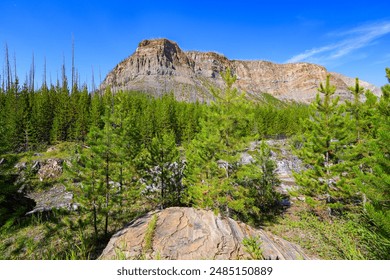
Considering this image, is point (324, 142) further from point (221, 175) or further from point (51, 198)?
point (51, 198)

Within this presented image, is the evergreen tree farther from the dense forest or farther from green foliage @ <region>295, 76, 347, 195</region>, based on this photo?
green foliage @ <region>295, 76, 347, 195</region>

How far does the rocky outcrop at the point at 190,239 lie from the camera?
7.26m

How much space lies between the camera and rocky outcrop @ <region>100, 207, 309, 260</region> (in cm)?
726

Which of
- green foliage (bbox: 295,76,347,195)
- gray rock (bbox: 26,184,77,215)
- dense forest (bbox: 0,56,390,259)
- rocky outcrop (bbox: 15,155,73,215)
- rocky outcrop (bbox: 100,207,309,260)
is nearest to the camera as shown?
rocky outcrop (bbox: 100,207,309,260)

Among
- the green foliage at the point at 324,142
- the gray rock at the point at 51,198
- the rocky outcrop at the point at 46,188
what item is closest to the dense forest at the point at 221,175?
the green foliage at the point at 324,142

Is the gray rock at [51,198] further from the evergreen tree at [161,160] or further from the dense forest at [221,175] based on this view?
the evergreen tree at [161,160]

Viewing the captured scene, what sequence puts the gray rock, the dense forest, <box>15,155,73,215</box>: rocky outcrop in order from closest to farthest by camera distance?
the dense forest < the gray rock < <box>15,155,73,215</box>: rocky outcrop

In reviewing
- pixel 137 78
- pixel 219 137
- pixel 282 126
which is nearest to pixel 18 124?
pixel 219 137

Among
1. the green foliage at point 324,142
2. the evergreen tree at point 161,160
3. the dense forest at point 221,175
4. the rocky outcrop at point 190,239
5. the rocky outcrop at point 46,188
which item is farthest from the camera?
the rocky outcrop at point 46,188

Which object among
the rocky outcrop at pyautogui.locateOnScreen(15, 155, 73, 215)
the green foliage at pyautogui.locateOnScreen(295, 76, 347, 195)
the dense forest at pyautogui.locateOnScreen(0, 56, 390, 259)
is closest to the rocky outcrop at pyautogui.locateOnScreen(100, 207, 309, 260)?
the dense forest at pyautogui.locateOnScreen(0, 56, 390, 259)

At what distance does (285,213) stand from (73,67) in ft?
269
